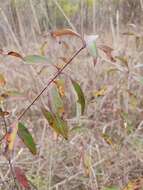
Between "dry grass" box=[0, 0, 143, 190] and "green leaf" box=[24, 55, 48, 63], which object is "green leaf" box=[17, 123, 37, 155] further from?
"dry grass" box=[0, 0, 143, 190]

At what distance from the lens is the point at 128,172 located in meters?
1.75

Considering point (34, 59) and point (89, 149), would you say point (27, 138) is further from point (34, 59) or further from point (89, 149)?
point (89, 149)

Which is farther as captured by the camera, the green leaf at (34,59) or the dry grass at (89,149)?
the dry grass at (89,149)

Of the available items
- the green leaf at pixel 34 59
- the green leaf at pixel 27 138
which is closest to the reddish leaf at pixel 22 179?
the green leaf at pixel 27 138

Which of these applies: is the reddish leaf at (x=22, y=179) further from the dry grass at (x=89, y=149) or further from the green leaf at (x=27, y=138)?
the dry grass at (x=89, y=149)

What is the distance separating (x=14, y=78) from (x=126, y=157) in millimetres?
1396

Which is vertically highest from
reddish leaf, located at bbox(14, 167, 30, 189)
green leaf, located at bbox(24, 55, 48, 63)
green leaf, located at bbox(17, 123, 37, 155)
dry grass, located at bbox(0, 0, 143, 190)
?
green leaf, located at bbox(24, 55, 48, 63)

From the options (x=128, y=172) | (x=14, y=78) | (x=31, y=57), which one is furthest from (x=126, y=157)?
(x=14, y=78)

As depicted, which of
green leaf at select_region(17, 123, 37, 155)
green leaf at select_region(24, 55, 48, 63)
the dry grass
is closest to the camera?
green leaf at select_region(24, 55, 48, 63)

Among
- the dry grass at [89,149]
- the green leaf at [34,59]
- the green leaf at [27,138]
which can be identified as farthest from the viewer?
the dry grass at [89,149]

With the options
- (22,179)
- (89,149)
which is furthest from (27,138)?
(89,149)

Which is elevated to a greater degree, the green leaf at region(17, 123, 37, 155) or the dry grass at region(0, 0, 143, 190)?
the green leaf at region(17, 123, 37, 155)

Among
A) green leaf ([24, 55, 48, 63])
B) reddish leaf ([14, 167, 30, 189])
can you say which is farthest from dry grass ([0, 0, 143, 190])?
green leaf ([24, 55, 48, 63])

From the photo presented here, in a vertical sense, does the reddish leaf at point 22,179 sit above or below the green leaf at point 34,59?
below
